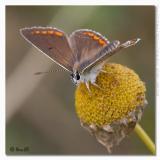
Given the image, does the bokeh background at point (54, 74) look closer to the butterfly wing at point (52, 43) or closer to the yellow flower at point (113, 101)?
the butterfly wing at point (52, 43)

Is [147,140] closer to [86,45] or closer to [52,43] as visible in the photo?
[86,45]

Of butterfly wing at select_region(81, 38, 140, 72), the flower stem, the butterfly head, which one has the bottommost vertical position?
the flower stem

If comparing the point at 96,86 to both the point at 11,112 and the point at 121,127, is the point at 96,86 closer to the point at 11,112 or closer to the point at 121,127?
the point at 121,127

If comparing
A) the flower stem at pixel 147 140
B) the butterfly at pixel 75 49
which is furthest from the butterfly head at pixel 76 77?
the flower stem at pixel 147 140

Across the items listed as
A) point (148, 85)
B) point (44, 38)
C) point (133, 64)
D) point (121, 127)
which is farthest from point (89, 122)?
point (133, 64)

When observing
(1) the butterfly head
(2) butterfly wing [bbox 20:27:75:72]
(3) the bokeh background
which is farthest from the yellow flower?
(3) the bokeh background

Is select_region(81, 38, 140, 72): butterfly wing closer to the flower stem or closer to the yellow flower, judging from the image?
the yellow flower
